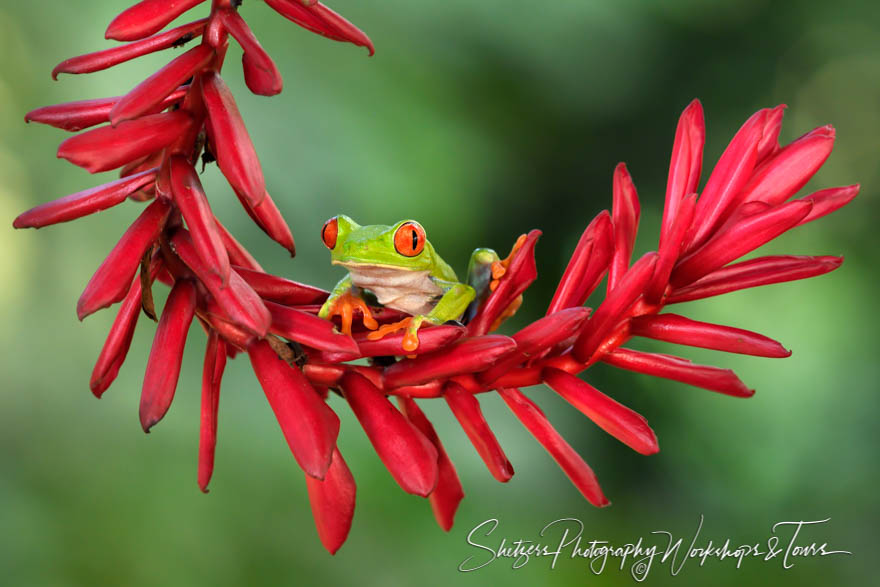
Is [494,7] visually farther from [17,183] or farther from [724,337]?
[724,337]

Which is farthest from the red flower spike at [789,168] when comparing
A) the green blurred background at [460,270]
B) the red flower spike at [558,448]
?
the green blurred background at [460,270]

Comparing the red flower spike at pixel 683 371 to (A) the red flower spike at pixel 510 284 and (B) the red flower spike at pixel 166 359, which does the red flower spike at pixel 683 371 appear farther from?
(B) the red flower spike at pixel 166 359

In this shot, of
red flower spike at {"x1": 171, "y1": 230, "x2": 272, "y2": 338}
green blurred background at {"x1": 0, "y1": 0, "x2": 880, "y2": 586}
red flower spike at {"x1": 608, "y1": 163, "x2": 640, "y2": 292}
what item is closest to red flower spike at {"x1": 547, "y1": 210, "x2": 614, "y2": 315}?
red flower spike at {"x1": 608, "y1": 163, "x2": 640, "y2": 292}

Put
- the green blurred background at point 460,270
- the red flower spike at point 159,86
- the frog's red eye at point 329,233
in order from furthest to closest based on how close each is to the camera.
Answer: the green blurred background at point 460,270 < the frog's red eye at point 329,233 < the red flower spike at point 159,86

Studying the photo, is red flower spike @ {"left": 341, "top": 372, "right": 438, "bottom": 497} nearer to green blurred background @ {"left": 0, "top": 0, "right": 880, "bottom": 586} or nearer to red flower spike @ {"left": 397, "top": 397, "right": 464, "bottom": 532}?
red flower spike @ {"left": 397, "top": 397, "right": 464, "bottom": 532}

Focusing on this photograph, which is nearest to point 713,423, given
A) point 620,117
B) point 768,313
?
point 768,313

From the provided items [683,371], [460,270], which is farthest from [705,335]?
[460,270]
